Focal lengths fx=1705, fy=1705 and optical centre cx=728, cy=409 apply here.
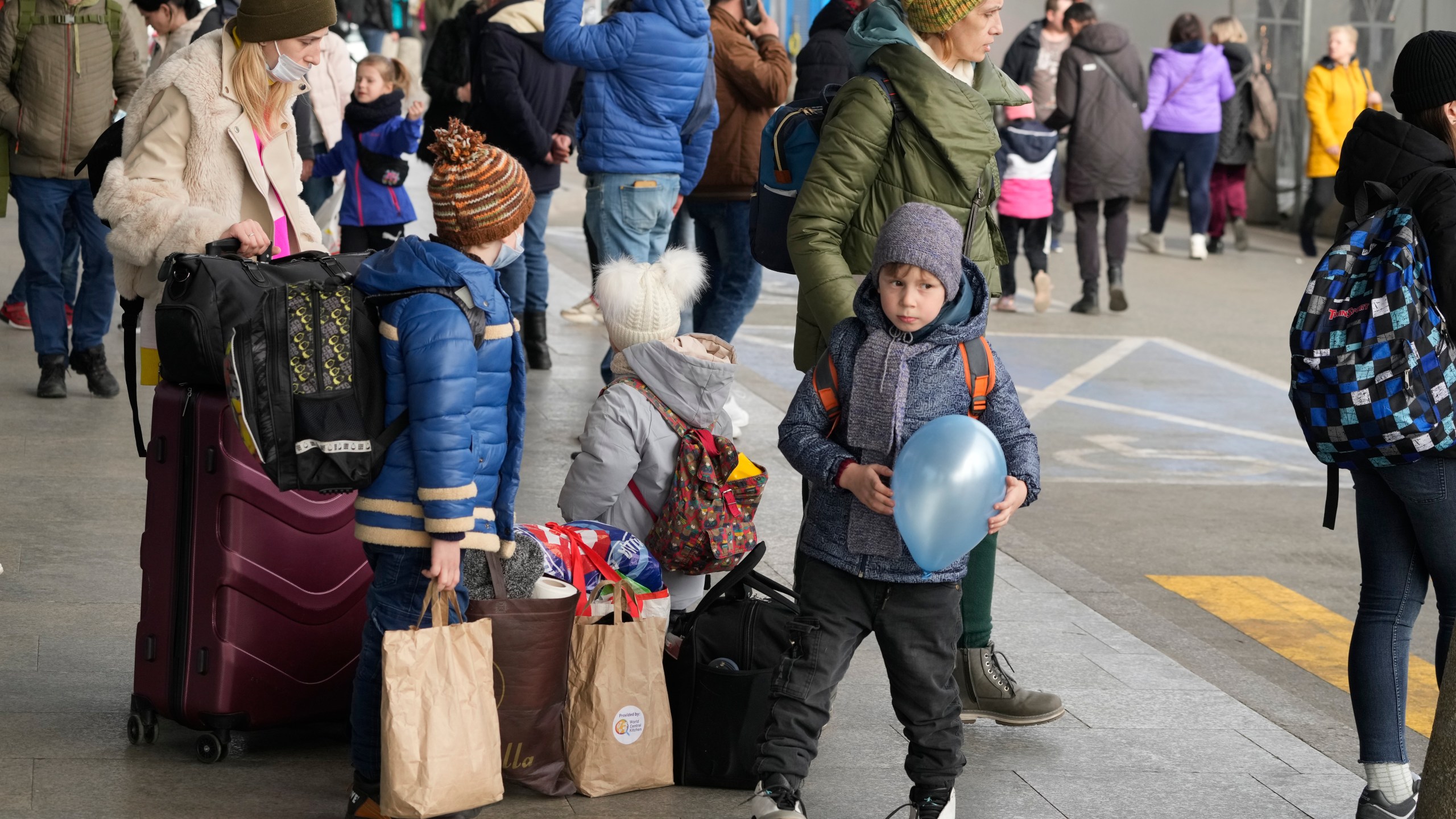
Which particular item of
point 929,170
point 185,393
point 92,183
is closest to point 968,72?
point 929,170

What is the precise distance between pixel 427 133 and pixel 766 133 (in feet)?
20.6

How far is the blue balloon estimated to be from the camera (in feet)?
11.5

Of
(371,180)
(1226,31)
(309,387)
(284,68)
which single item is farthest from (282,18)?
(1226,31)

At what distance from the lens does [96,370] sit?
27.0ft

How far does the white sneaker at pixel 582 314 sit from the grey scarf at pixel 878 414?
299 inches

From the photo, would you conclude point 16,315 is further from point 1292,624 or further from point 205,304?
point 1292,624

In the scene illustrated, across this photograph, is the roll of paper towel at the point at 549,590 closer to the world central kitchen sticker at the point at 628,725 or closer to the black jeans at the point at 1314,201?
the world central kitchen sticker at the point at 628,725

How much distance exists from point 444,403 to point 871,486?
0.92 metres

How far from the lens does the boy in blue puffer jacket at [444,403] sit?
11.5ft

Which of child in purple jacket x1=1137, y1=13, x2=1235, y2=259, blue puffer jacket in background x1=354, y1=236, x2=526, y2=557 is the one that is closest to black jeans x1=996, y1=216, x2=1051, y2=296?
child in purple jacket x1=1137, y1=13, x2=1235, y2=259

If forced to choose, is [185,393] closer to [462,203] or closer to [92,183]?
Answer: [462,203]

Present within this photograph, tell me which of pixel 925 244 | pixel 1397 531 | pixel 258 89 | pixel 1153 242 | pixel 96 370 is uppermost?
pixel 258 89

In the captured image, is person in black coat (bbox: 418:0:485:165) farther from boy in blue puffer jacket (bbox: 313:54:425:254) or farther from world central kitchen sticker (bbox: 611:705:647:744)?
world central kitchen sticker (bbox: 611:705:647:744)

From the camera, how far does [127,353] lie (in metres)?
4.56
